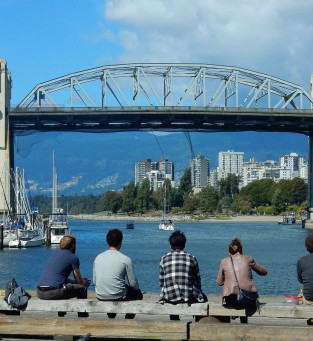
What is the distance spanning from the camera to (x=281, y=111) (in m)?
86.4

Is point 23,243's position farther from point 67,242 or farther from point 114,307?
point 114,307

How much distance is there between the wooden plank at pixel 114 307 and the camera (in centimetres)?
1216

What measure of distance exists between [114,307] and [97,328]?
24.6 inches

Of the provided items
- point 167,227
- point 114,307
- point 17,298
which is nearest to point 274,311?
point 114,307

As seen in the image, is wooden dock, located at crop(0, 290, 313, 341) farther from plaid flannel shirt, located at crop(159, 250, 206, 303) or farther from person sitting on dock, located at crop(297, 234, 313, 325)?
person sitting on dock, located at crop(297, 234, 313, 325)

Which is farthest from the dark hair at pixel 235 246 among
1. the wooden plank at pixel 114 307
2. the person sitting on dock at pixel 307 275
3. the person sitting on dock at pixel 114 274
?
the person sitting on dock at pixel 114 274

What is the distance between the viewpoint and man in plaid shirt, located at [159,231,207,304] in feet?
40.7

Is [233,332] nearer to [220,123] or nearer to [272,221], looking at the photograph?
[220,123]

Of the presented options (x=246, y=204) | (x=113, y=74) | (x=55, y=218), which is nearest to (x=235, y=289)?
(x=55, y=218)

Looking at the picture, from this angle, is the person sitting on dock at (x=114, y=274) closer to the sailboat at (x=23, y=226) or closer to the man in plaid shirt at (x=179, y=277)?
the man in plaid shirt at (x=179, y=277)

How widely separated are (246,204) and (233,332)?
189 metres

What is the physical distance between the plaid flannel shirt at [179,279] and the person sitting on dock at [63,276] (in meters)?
1.17

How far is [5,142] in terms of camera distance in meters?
81.5

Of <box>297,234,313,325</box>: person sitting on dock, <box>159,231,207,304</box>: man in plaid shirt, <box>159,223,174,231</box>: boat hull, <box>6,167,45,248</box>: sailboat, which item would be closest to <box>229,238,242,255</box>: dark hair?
<box>159,231,207,304</box>: man in plaid shirt
